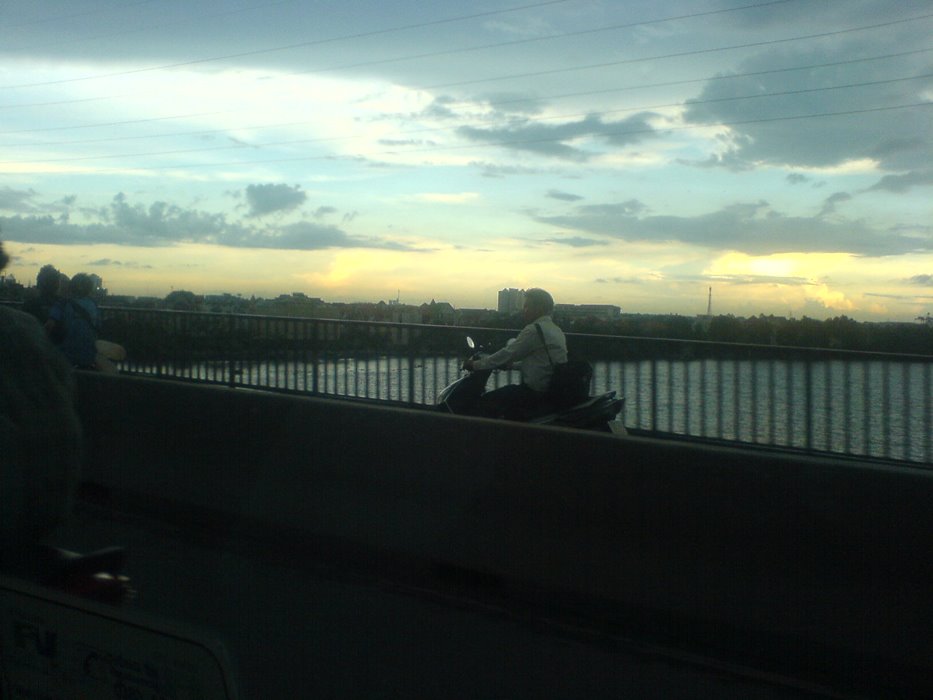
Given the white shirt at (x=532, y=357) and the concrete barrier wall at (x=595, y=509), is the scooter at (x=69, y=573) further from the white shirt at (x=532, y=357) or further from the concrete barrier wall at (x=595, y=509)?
the white shirt at (x=532, y=357)

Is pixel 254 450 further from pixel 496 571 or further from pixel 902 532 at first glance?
pixel 902 532

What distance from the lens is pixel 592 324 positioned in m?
14.7

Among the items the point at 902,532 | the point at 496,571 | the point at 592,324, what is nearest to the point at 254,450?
the point at 496,571

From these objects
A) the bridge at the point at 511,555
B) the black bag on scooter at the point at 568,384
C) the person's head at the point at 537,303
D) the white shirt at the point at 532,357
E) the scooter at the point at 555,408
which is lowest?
the bridge at the point at 511,555

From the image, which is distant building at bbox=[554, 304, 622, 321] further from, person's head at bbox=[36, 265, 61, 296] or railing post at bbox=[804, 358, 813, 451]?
person's head at bbox=[36, 265, 61, 296]

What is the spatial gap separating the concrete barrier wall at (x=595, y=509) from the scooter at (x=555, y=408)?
2.77 meters

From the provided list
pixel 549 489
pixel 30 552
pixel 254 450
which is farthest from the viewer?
pixel 254 450

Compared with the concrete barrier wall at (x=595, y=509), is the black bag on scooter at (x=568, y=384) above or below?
above

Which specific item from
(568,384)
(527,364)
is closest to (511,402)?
(527,364)

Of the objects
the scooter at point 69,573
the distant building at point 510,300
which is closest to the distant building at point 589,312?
the distant building at point 510,300

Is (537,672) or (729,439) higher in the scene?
(729,439)

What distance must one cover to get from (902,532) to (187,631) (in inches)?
159

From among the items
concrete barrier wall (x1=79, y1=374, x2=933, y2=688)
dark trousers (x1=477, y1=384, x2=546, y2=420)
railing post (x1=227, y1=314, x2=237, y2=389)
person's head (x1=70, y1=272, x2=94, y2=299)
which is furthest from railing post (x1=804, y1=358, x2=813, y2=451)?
person's head (x1=70, y1=272, x2=94, y2=299)

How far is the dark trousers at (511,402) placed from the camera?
10438 millimetres
